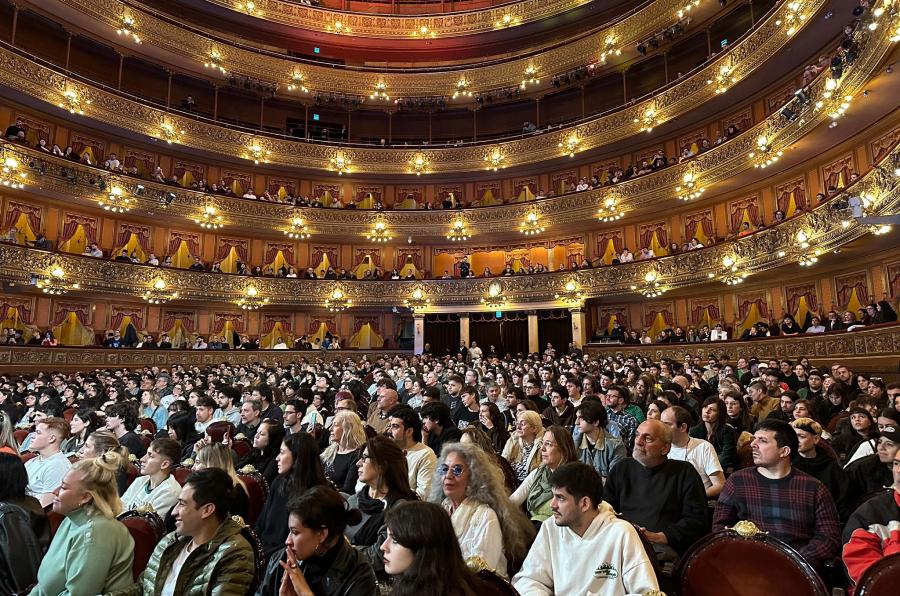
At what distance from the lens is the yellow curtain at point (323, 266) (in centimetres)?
2604

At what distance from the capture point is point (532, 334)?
79.4ft

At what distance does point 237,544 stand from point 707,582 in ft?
7.05

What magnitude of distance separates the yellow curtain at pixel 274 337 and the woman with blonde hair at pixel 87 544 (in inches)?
886

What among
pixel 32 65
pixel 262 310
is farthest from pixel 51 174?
pixel 262 310

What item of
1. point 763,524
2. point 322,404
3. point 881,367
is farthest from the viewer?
point 881,367

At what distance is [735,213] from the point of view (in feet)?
66.1

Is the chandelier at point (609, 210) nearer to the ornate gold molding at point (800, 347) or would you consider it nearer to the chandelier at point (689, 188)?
the chandelier at point (689, 188)

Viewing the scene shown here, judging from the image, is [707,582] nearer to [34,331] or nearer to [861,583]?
[861,583]

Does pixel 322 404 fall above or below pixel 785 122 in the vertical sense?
below

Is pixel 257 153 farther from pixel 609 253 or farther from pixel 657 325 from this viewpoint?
pixel 657 325

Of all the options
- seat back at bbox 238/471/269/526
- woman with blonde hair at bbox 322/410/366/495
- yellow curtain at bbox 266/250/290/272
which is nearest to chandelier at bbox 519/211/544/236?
yellow curtain at bbox 266/250/290/272

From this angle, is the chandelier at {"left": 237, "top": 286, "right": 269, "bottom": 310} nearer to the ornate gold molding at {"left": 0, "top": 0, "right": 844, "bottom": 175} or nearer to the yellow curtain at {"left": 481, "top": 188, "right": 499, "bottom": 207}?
the ornate gold molding at {"left": 0, "top": 0, "right": 844, "bottom": 175}

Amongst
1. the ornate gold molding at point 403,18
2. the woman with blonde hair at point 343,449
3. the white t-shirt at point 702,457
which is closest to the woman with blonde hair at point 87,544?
the woman with blonde hair at point 343,449

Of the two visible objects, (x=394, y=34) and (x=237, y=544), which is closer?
(x=237, y=544)
